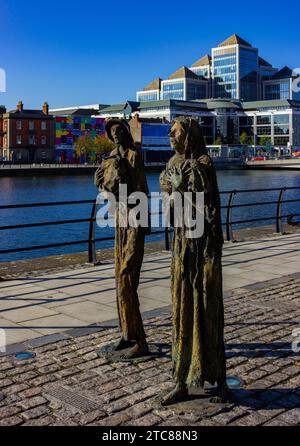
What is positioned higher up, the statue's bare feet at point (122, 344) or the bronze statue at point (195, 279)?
the bronze statue at point (195, 279)

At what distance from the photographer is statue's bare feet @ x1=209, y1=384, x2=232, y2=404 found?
452 centimetres

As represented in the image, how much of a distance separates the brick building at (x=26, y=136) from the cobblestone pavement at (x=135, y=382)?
101m

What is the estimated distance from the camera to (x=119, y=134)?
5773mm

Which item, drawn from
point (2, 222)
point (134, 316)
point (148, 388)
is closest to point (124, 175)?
point (134, 316)

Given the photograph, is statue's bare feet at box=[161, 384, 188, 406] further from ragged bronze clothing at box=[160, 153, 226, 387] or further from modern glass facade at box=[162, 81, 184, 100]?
modern glass facade at box=[162, 81, 184, 100]

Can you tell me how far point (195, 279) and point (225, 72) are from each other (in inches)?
6815

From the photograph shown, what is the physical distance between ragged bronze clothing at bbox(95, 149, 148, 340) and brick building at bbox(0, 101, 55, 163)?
3987 inches

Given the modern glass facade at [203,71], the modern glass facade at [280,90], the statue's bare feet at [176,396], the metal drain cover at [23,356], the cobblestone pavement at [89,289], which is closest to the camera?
the statue's bare feet at [176,396]

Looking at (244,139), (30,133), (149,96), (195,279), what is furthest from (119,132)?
(149,96)

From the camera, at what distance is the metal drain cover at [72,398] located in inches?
178

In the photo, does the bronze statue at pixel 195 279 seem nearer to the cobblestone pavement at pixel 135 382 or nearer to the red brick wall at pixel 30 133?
the cobblestone pavement at pixel 135 382

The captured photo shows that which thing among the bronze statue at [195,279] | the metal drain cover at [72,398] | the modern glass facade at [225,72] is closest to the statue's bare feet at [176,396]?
the bronze statue at [195,279]
